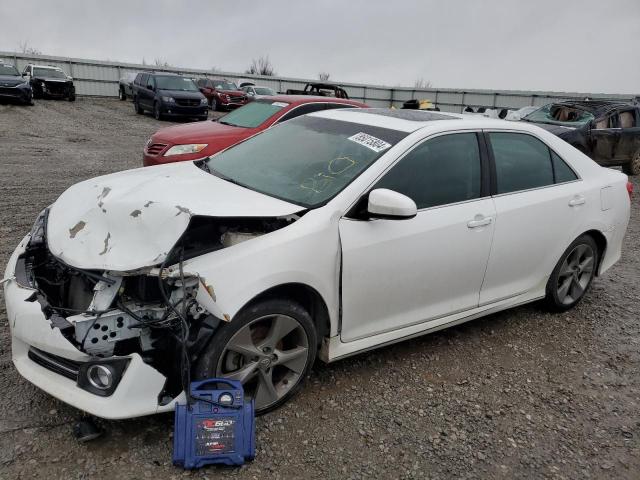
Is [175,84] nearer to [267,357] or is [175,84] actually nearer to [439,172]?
[439,172]

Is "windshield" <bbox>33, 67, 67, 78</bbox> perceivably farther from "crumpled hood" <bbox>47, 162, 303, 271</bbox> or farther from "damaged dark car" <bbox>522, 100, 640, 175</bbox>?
"crumpled hood" <bbox>47, 162, 303, 271</bbox>

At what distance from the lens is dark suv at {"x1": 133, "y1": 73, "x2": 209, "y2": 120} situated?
18.7m

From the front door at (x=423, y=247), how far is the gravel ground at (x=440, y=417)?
15.7 inches

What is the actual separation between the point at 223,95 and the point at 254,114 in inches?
662

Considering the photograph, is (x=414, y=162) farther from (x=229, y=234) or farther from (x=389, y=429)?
(x=389, y=429)

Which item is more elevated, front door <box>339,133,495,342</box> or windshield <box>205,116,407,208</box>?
windshield <box>205,116,407,208</box>

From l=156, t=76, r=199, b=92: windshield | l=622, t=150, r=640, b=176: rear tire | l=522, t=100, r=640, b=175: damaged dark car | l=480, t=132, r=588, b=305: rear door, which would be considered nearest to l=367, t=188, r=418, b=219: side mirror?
l=480, t=132, r=588, b=305: rear door

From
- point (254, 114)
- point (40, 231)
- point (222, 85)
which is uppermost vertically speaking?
point (222, 85)

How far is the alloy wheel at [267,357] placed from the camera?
2.72 m

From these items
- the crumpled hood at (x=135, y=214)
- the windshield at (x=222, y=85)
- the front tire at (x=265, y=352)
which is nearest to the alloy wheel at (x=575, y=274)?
the front tire at (x=265, y=352)

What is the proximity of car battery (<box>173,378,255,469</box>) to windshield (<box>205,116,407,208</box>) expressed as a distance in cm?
113

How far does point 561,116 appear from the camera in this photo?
11.8 metres

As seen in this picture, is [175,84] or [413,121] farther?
[175,84]

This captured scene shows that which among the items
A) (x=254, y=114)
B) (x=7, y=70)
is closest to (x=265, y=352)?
(x=254, y=114)
